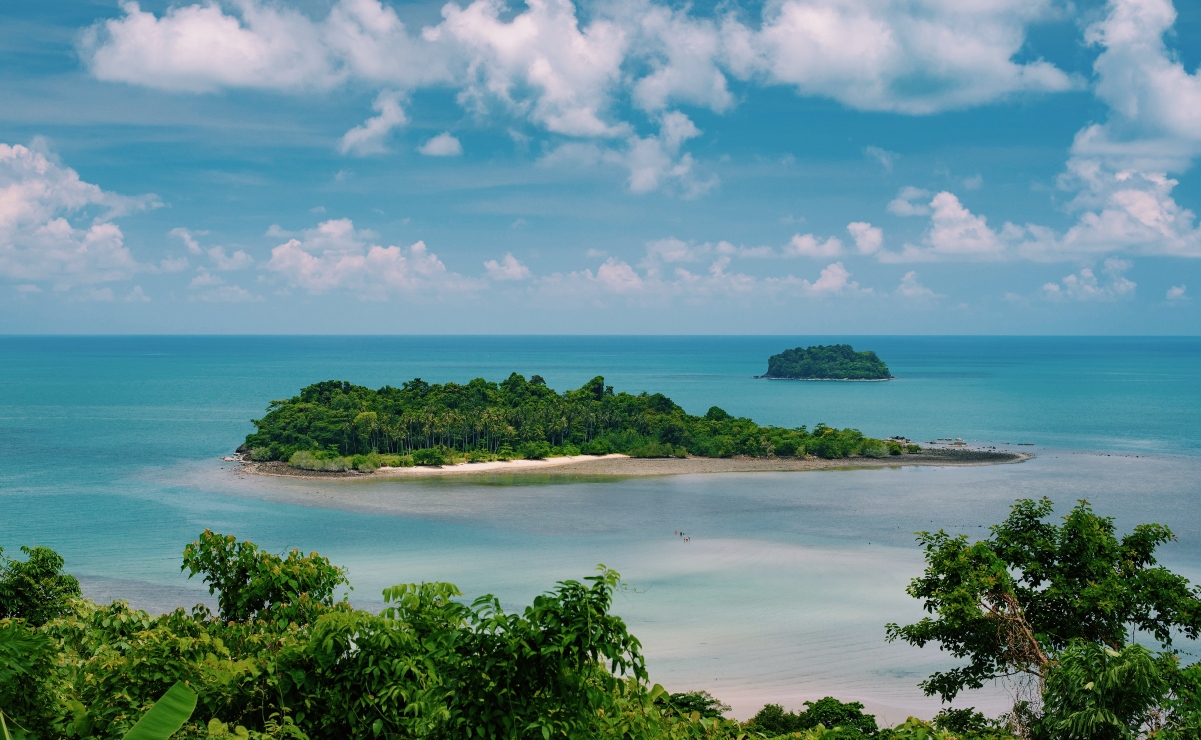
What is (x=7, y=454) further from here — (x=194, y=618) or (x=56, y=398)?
(x=194, y=618)

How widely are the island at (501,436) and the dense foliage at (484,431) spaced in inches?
3.0

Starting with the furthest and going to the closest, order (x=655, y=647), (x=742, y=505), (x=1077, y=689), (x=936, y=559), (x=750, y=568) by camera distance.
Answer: (x=742, y=505) < (x=750, y=568) < (x=655, y=647) < (x=936, y=559) < (x=1077, y=689)

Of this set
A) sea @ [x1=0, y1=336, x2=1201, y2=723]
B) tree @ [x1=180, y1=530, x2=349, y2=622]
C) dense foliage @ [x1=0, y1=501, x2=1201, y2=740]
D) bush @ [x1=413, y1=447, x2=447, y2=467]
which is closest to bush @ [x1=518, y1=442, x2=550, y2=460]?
bush @ [x1=413, y1=447, x2=447, y2=467]

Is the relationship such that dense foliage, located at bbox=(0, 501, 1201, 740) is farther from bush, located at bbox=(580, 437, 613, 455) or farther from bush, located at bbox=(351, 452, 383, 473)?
bush, located at bbox=(580, 437, 613, 455)

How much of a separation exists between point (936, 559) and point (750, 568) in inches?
863

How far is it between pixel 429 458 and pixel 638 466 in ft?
46.2

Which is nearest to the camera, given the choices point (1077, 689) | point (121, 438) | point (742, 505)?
point (1077, 689)

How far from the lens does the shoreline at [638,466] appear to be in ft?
182

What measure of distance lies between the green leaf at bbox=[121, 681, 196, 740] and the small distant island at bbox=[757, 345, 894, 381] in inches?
5819

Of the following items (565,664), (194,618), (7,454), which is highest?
(565,664)

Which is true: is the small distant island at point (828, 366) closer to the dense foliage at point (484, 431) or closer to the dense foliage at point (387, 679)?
the dense foliage at point (484, 431)

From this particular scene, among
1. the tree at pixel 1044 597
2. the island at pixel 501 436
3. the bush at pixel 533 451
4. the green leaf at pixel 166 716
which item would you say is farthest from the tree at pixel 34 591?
the bush at pixel 533 451

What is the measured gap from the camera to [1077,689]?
26.8ft

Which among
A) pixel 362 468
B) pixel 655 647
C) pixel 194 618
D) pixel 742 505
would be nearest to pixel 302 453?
pixel 362 468
